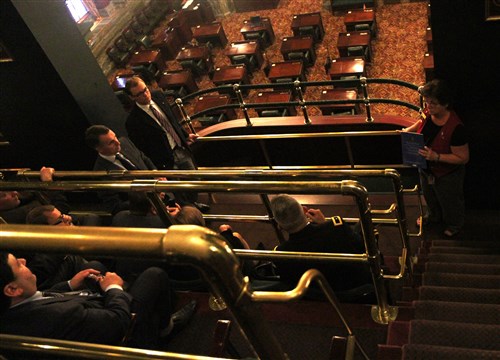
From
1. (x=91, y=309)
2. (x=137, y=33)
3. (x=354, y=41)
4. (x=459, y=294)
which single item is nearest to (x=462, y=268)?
(x=459, y=294)

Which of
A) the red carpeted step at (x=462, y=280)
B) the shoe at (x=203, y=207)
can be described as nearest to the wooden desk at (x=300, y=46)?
the shoe at (x=203, y=207)

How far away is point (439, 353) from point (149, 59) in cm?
1043

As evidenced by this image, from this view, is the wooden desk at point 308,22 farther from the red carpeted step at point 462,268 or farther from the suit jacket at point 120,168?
the red carpeted step at point 462,268

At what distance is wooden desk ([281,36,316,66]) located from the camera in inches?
374

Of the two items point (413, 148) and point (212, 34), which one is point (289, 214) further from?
point (212, 34)

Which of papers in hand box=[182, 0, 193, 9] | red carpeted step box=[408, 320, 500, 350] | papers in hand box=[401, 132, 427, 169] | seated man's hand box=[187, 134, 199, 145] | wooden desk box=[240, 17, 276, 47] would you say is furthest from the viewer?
papers in hand box=[182, 0, 193, 9]

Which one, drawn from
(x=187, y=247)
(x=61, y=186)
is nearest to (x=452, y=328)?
(x=187, y=247)

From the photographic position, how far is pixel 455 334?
198 centimetres

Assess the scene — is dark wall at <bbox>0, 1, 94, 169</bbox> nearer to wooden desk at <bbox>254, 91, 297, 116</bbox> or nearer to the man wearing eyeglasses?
the man wearing eyeglasses

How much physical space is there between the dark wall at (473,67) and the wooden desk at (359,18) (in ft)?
22.1

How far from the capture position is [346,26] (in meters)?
9.88

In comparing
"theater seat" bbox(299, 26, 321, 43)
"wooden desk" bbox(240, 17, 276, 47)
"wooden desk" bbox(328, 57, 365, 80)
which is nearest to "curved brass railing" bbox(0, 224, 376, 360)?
"wooden desk" bbox(328, 57, 365, 80)

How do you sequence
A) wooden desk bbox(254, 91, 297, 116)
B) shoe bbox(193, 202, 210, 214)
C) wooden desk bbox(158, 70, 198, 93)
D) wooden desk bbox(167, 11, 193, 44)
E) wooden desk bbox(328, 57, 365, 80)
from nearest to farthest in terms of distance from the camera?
shoe bbox(193, 202, 210, 214)
wooden desk bbox(328, 57, 365, 80)
wooden desk bbox(254, 91, 297, 116)
wooden desk bbox(158, 70, 198, 93)
wooden desk bbox(167, 11, 193, 44)

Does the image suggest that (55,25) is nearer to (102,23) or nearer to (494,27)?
(494,27)
